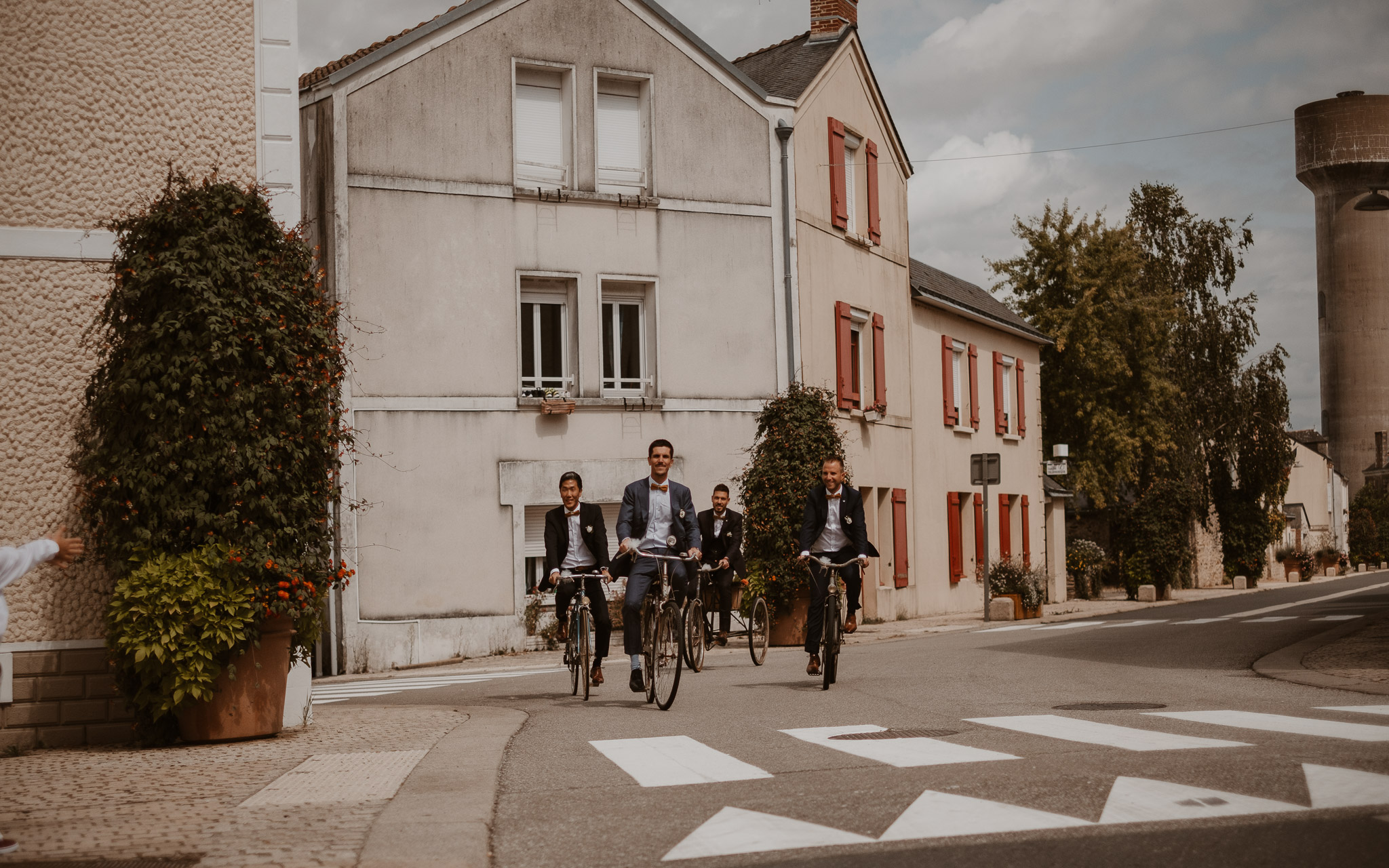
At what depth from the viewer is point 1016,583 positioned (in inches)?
1018

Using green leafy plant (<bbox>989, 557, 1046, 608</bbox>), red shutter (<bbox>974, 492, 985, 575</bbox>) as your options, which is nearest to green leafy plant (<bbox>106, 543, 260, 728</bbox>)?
green leafy plant (<bbox>989, 557, 1046, 608</bbox>)

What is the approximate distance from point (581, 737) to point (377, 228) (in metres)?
12.2

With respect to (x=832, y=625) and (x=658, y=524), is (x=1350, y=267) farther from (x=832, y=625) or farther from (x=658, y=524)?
(x=658, y=524)

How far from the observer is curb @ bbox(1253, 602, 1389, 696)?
1026 cm

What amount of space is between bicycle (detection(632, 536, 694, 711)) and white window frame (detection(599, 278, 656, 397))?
10625 millimetres

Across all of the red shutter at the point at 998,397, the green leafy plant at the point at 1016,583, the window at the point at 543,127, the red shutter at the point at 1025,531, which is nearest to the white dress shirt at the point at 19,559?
the window at the point at 543,127

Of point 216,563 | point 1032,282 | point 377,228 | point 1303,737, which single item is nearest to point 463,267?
point 377,228

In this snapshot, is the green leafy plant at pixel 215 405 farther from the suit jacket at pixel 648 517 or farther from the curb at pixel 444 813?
the suit jacket at pixel 648 517

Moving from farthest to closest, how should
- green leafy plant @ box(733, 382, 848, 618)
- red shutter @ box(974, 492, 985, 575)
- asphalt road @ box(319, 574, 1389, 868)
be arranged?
red shutter @ box(974, 492, 985, 575) < green leafy plant @ box(733, 382, 848, 618) < asphalt road @ box(319, 574, 1389, 868)

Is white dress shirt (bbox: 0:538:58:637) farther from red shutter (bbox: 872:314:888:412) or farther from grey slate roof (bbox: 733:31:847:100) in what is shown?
red shutter (bbox: 872:314:888:412)

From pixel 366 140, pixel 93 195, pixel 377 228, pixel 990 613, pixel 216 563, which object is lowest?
pixel 990 613

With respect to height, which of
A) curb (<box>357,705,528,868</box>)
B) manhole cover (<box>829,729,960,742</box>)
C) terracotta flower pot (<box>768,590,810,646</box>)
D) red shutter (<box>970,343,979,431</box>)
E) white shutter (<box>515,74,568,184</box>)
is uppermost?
white shutter (<box>515,74,568,184</box>)

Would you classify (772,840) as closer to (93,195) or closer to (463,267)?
(93,195)

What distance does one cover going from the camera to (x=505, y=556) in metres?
19.6
